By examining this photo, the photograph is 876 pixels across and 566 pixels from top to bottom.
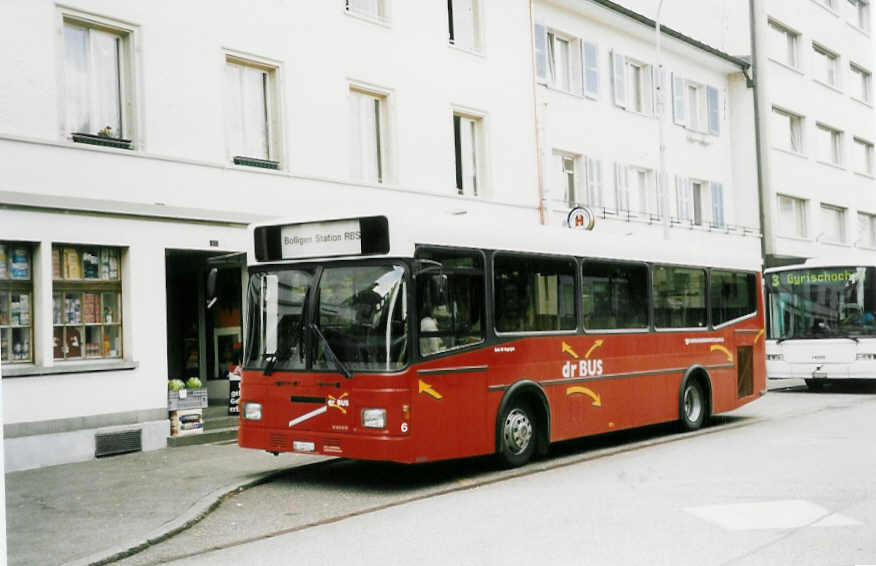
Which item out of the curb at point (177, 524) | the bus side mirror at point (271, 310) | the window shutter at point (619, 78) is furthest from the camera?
the window shutter at point (619, 78)

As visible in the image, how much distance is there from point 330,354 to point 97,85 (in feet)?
21.6

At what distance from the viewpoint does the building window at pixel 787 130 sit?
34500 millimetres

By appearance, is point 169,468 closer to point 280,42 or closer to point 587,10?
point 280,42

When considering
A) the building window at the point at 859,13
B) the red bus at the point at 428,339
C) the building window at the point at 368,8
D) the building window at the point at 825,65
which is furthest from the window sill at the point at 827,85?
the red bus at the point at 428,339

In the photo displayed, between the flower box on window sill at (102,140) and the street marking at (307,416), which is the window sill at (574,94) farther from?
the street marking at (307,416)

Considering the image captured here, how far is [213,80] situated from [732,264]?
869 centimetres

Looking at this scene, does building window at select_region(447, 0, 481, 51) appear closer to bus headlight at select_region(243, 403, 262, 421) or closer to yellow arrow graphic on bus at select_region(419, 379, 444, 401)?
bus headlight at select_region(243, 403, 262, 421)

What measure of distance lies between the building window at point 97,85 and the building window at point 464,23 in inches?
A: 315

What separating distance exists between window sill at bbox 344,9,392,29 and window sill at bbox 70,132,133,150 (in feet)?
17.5

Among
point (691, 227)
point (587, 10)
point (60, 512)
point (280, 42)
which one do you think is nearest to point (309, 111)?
point (280, 42)

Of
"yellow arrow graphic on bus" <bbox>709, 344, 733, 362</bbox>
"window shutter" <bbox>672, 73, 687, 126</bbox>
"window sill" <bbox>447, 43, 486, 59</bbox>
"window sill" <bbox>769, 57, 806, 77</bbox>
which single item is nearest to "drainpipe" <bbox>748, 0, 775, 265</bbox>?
"window sill" <bbox>769, 57, 806, 77</bbox>

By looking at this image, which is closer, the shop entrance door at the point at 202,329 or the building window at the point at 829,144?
the shop entrance door at the point at 202,329

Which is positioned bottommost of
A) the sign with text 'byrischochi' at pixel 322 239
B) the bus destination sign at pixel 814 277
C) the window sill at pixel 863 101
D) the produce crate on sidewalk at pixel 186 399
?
the produce crate on sidewalk at pixel 186 399

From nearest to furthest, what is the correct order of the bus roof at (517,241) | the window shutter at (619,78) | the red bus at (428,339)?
the red bus at (428,339) → the bus roof at (517,241) → the window shutter at (619,78)
